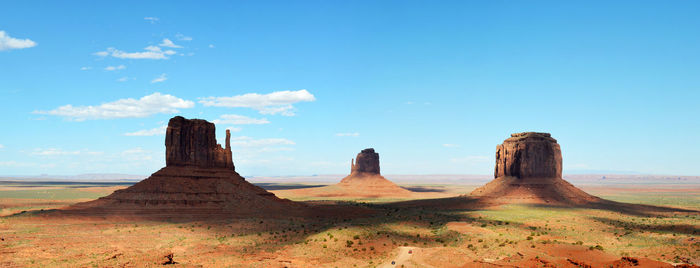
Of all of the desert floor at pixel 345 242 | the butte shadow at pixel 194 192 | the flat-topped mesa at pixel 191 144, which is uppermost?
the flat-topped mesa at pixel 191 144

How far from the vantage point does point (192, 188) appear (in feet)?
219

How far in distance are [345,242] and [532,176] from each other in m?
63.7

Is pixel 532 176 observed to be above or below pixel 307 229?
above

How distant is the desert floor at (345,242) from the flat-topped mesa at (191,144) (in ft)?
45.5

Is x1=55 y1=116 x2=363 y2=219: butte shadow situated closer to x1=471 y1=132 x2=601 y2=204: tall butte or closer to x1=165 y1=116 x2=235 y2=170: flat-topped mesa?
x1=165 y1=116 x2=235 y2=170: flat-topped mesa

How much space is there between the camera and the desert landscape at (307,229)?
3484 cm

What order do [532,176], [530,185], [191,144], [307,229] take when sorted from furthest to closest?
[532,176], [530,185], [191,144], [307,229]

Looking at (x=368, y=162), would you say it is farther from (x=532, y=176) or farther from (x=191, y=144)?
A: (x=191, y=144)

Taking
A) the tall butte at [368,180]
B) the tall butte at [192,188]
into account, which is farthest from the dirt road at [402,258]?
the tall butte at [368,180]

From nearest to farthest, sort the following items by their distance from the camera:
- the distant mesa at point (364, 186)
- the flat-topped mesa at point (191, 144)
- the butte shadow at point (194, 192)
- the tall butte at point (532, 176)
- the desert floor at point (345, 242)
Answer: the desert floor at point (345, 242) → the butte shadow at point (194, 192) → the flat-topped mesa at point (191, 144) → the tall butte at point (532, 176) → the distant mesa at point (364, 186)

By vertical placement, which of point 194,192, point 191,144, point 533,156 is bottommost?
point 194,192

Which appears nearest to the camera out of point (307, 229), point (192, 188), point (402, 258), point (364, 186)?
point (402, 258)

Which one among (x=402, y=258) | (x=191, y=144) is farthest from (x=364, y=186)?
(x=402, y=258)

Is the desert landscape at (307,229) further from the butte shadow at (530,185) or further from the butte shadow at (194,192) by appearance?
the butte shadow at (530,185)
